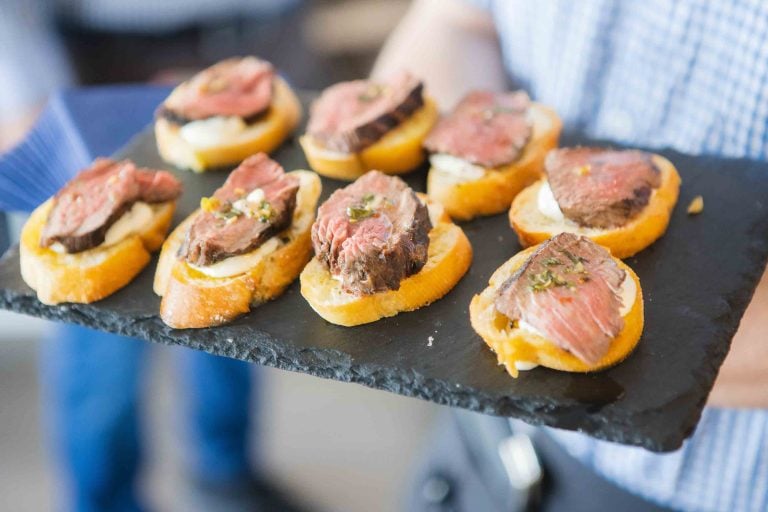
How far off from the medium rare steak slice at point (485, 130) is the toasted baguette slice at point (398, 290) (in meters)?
0.30

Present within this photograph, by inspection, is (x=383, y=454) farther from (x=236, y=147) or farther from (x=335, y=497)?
(x=236, y=147)

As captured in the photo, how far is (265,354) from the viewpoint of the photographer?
6.22 ft

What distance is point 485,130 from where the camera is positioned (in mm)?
2305

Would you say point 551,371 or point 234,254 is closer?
point 551,371

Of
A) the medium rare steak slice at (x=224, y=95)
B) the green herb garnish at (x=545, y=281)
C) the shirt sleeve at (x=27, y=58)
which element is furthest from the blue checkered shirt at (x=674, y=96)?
the shirt sleeve at (x=27, y=58)

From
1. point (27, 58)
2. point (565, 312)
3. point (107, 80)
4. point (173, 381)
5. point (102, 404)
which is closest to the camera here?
point (565, 312)

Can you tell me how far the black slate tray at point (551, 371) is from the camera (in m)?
1.61

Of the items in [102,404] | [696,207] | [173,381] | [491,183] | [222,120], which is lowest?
[173,381]

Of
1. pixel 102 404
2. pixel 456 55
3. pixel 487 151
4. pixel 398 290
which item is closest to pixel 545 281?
pixel 398 290

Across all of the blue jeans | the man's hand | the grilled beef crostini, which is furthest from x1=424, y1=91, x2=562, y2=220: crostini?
the blue jeans

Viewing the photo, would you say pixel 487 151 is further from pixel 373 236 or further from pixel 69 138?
pixel 69 138

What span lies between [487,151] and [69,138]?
4.56ft

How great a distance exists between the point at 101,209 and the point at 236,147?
20.7 inches

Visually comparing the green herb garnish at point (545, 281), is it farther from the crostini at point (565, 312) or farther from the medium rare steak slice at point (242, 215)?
the medium rare steak slice at point (242, 215)
